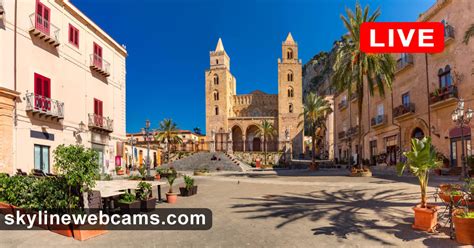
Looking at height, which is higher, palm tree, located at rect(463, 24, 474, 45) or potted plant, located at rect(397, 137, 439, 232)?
palm tree, located at rect(463, 24, 474, 45)

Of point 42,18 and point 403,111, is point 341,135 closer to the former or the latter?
point 403,111

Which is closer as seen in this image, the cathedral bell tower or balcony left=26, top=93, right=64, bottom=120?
balcony left=26, top=93, right=64, bottom=120

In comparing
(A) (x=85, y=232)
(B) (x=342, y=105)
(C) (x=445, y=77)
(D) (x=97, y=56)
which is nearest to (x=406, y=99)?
(C) (x=445, y=77)

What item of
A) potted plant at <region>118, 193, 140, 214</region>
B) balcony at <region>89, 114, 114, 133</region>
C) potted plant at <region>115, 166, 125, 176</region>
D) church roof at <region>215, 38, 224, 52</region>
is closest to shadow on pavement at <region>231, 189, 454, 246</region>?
potted plant at <region>118, 193, 140, 214</region>

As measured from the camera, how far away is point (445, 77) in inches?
1043

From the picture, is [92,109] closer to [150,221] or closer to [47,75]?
[47,75]

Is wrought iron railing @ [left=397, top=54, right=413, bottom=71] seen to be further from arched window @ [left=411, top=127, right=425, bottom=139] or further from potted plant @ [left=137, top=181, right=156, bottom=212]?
potted plant @ [left=137, top=181, right=156, bottom=212]

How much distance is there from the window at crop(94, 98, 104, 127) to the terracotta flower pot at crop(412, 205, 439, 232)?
21485 mm

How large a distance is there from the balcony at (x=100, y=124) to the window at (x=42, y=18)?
256 inches

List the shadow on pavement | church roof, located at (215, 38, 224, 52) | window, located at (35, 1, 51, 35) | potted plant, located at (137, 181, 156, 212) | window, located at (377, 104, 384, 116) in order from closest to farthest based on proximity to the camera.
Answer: the shadow on pavement < potted plant, located at (137, 181, 156, 212) < window, located at (35, 1, 51, 35) < window, located at (377, 104, 384, 116) < church roof, located at (215, 38, 224, 52)

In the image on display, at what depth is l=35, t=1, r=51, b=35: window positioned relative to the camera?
19.2 metres

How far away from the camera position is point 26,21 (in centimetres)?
1852

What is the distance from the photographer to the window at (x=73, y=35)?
73.7 feet

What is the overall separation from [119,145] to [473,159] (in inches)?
992
